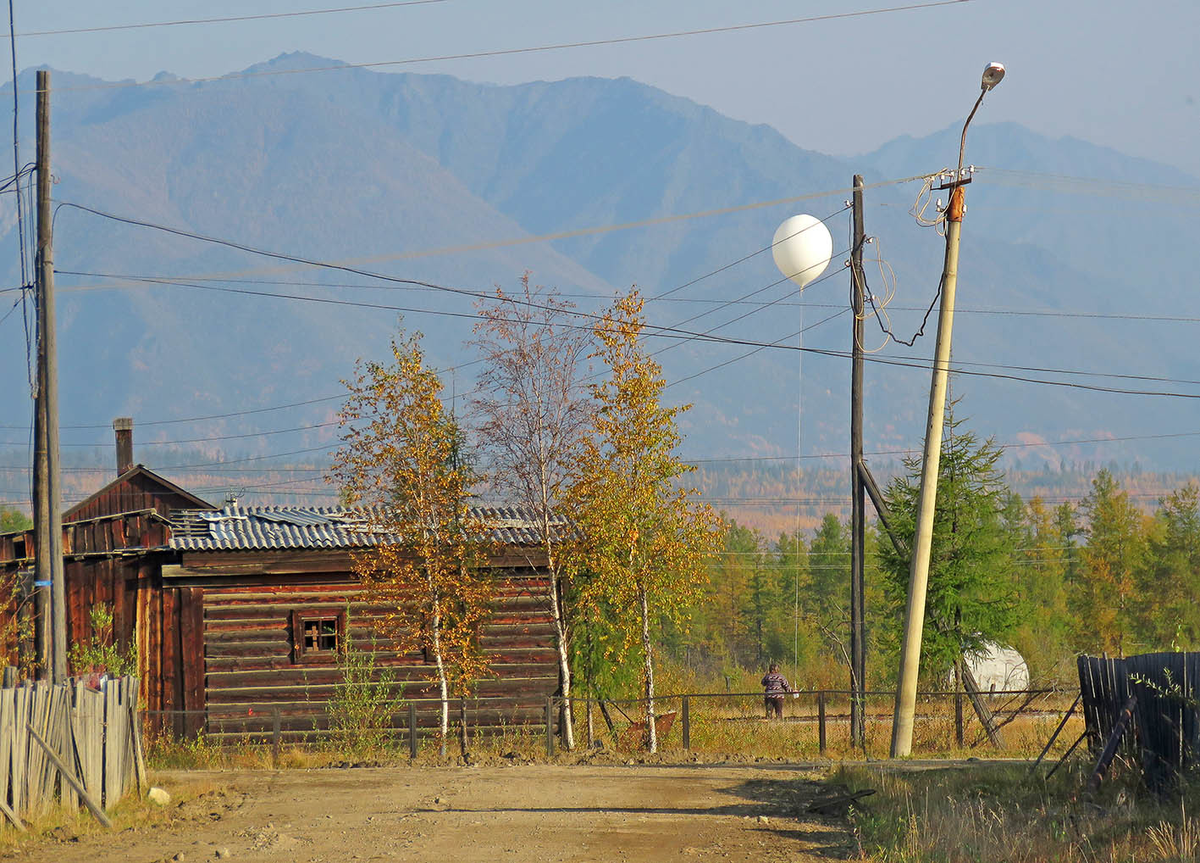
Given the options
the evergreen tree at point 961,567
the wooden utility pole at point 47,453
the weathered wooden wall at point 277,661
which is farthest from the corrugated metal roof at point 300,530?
the evergreen tree at point 961,567

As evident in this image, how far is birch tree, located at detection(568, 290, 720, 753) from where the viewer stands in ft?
87.9

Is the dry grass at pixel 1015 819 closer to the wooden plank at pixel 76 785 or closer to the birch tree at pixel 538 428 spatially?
the wooden plank at pixel 76 785

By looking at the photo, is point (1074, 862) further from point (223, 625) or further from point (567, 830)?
point (223, 625)

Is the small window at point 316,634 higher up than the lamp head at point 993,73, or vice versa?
the lamp head at point 993,73

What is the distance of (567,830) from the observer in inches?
599

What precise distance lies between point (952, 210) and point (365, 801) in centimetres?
1164

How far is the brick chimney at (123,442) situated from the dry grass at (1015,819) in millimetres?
34114

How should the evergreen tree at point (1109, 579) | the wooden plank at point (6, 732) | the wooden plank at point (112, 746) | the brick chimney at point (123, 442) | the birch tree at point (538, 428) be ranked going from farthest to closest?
the evergreen tree at point (1109, 579), the brick chimney at point (123, 442), the birch tree at point (538, 428), the wooden plank at point (112, 746), the wooden plank at point (6, 732)

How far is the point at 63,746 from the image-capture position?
16172mm

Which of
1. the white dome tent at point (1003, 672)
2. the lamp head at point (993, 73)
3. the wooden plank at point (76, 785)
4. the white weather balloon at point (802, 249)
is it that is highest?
the lamp head at point (993, 73)

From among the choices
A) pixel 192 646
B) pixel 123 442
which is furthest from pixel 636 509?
pixel 123 442

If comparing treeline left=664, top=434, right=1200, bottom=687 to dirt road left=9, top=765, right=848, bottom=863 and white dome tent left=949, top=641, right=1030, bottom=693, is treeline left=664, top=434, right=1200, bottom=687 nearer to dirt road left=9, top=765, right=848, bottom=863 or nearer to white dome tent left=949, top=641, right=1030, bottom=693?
white dome tent left=949, top=641, right=1030, bottom=693

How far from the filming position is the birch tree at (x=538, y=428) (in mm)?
27953

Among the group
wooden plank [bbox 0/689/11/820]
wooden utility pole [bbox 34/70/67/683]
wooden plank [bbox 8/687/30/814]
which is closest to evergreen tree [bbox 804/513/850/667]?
wooden utility pole [bbox 34/70/67/683]
